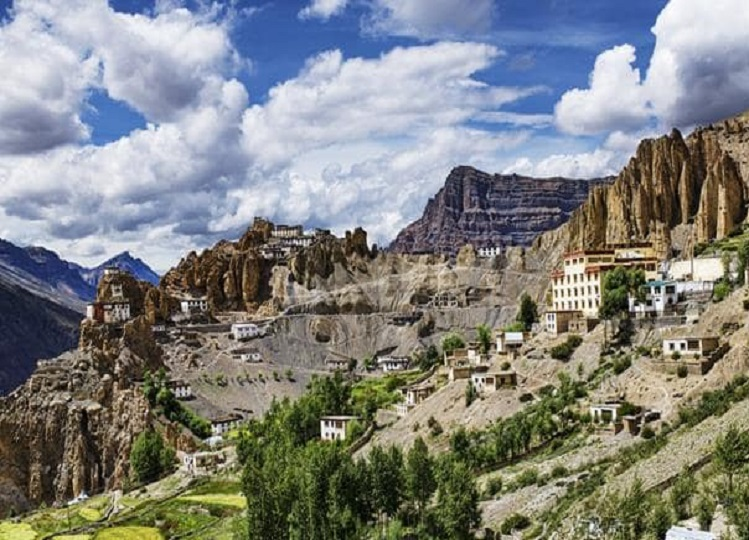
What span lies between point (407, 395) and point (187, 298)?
99.3m

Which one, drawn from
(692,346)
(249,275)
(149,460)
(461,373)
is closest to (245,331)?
(249,275)

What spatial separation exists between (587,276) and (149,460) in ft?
191

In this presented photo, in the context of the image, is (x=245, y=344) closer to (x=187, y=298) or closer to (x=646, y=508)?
(x=187, y=298)

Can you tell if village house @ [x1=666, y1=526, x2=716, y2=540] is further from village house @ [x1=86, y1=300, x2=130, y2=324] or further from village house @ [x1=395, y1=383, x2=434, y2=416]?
village house @ [x1=86, y1=300, x2=130, y2=324]

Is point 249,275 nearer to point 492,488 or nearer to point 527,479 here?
point 492,488

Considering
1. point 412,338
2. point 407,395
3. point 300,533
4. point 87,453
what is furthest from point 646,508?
point 412,338

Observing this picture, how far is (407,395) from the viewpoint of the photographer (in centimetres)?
9606

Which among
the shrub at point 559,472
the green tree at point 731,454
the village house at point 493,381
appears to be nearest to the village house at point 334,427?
the village house at point 493,381

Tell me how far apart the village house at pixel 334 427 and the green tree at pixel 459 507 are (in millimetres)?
39697

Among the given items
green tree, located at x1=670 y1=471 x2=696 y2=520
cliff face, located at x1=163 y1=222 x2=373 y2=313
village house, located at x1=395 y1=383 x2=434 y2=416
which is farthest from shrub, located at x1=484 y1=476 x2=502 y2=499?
cliff face, located at x1=163 y1=222 x2=373 y2=313

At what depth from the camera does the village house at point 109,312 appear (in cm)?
16750

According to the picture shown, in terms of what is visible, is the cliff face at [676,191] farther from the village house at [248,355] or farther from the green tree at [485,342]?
the village house at [248,355]

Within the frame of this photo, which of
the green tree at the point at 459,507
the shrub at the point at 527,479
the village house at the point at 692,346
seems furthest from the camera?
the village house at the point at 692,346

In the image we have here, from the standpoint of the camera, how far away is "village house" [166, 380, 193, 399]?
5448 inches
